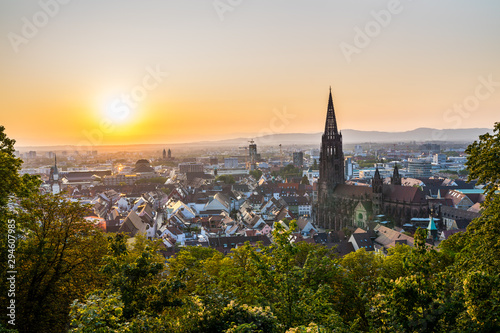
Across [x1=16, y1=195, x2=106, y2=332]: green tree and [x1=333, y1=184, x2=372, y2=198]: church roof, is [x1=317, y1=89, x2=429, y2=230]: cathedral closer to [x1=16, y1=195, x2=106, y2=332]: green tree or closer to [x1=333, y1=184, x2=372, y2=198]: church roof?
[x1=333, y1=184, x2=372, y2=198]: church roof

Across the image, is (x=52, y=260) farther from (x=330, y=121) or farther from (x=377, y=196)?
(x=330, y=121)

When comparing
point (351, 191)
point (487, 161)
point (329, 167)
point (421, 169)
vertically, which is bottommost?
point (421, 169)

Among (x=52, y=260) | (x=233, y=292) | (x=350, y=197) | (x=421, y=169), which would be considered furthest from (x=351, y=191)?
(x=421, y=169)

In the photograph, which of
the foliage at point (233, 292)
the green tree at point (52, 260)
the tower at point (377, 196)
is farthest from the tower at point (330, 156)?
the green tree at point (52, 260)

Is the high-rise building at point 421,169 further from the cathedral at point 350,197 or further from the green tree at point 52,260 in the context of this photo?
the green tree at point 52,260

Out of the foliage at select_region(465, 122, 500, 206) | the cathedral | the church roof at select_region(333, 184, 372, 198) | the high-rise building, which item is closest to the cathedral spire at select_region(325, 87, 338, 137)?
the cathedral

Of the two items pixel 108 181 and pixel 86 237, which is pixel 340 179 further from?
pixel 108 181

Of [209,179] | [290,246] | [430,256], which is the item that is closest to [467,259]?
[430,256]
